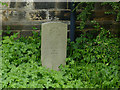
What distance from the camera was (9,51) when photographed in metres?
3.67

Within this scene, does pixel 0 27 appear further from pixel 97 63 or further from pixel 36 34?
pixel 97 63

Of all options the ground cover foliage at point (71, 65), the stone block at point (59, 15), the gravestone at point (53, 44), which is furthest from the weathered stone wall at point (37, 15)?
the gravestone at point (53, 44)

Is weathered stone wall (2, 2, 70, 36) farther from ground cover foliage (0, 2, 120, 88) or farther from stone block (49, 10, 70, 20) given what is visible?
ground cover foliage (0, 2, 120, 88)

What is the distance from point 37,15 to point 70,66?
5.39ft

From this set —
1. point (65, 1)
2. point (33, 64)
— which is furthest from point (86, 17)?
point (33, 64)

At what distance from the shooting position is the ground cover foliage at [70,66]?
9.18ft

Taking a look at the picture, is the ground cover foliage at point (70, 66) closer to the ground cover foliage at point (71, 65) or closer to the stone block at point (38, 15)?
the ground cover foliage at point (71, 65)

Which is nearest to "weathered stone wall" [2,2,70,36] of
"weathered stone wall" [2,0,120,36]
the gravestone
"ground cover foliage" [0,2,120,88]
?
"weathered stone wall" [2,0,120,36]

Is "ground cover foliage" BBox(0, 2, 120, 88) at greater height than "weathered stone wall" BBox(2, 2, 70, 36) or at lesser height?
lesser

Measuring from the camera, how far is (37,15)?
172 inches

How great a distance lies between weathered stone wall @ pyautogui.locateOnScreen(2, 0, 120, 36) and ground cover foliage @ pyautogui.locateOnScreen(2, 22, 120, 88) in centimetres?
25

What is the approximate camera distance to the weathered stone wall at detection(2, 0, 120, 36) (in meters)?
4.34

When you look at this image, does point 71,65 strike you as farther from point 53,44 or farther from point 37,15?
point 37,15

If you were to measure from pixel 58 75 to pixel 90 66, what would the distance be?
28.1 inches
